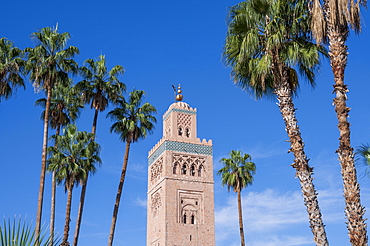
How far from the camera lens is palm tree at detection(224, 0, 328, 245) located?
15.7 metres

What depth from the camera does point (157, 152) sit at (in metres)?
47.2

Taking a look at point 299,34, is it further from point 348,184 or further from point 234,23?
point 348,184

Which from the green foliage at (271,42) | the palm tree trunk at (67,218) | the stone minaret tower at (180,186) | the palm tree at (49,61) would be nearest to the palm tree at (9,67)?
the palm tree at (49,61)

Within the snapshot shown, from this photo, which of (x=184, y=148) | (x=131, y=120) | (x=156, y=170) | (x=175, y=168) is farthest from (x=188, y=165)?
(x=131, y=120)

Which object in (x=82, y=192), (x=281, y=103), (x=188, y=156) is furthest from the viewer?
(x=188, y=156)

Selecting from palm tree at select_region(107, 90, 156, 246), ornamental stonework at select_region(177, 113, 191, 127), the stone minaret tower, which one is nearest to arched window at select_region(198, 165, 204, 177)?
the stone minaret tower

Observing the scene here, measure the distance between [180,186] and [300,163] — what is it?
101 ft

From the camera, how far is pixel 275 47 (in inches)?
624

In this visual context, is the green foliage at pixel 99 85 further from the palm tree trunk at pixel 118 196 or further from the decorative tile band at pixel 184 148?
the decorative tile band at pixel 184 148

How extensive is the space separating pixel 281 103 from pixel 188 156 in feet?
100

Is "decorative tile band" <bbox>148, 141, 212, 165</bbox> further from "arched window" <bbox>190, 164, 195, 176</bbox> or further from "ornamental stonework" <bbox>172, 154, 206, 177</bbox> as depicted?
"arched window" <bbox>190, 164, 195, 176</bbox>

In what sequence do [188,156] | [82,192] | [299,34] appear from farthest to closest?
[188,156]
[82,192]
[299,34]

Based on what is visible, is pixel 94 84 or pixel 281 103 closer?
pixel 281 103

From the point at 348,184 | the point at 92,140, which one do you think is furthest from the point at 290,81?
the point at 92,140
